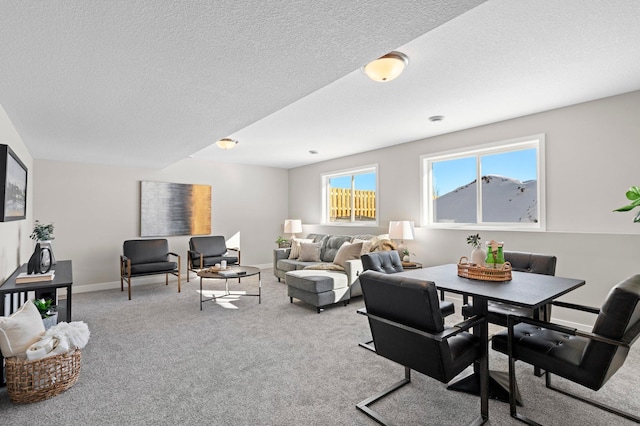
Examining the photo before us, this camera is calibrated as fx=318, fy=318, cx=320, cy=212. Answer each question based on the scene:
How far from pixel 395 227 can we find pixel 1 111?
4629mm

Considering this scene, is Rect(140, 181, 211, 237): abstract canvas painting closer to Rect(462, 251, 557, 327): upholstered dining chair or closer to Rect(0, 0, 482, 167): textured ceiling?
Rect(0, 0, 482, 167): textured ceiling

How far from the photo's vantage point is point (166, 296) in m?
5.01

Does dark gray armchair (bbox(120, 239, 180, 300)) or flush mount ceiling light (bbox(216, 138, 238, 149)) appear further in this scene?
dark gray armchair (bbox(120, 239, 180, 300))

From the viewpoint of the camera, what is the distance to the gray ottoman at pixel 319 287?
4078 mm

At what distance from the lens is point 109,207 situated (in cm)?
567

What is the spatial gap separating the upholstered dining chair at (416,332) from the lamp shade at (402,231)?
2835 mm

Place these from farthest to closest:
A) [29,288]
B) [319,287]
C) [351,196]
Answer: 1. [351,196]
2. [319,287]
3. [29,288]

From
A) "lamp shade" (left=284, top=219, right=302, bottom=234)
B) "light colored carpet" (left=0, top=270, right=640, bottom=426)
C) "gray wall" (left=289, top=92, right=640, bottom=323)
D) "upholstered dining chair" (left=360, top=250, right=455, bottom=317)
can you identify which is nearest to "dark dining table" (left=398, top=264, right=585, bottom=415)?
"light colored carpet" (left=0, top=270, right=640, bottom=426)

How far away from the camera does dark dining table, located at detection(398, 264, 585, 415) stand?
6.20 ft

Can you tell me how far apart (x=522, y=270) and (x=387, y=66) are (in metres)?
2.14

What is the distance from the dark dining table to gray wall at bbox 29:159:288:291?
5.34 m

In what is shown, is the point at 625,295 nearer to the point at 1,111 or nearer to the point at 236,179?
the point at 1,111

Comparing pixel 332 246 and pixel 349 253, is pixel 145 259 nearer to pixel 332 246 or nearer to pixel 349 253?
pixel 332 246

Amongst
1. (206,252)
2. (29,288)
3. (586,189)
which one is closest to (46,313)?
(29,288)
